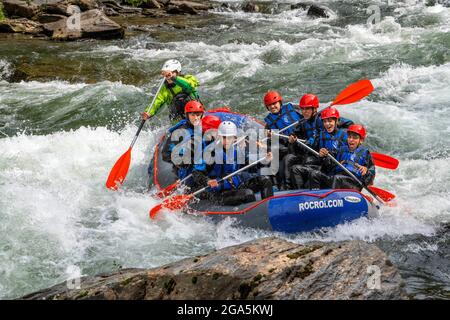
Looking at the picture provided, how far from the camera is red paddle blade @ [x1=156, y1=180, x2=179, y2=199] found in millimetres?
6796

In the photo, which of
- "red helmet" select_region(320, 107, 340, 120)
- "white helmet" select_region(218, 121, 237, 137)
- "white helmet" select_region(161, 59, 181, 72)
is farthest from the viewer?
"white helmet" select_region(161, 59, 181, 72)

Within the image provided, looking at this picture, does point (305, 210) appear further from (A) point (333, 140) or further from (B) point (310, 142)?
(B) point (310, 142)

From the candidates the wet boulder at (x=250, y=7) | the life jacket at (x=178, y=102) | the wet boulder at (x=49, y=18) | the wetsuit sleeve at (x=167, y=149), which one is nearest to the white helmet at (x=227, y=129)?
the wetsuit sleeve at (x=167, y=149)

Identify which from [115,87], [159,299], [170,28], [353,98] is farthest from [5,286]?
[170,28]

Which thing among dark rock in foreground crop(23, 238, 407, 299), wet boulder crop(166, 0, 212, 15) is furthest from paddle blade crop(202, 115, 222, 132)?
wet boulder crop(166, 0, 212, 15)

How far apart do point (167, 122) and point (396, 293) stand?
723cm

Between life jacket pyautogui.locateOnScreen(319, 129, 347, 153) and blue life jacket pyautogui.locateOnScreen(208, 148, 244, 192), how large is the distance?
1088 millimetres

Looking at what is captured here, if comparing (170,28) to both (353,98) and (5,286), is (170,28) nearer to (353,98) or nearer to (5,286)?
(353,98)

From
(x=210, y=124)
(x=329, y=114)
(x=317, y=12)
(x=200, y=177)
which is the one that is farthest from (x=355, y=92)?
(x=317, y=12)

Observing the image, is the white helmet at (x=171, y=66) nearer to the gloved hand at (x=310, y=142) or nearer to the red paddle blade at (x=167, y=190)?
the red paddle blade at (x=167, y=190)

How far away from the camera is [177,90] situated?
26.9 feet

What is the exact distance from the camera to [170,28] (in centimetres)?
1738

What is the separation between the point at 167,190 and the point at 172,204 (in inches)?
18.2

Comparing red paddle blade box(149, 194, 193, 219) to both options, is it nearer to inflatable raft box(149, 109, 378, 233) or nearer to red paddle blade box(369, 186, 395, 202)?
inflatable raft box(149, 109, 378, 233)
